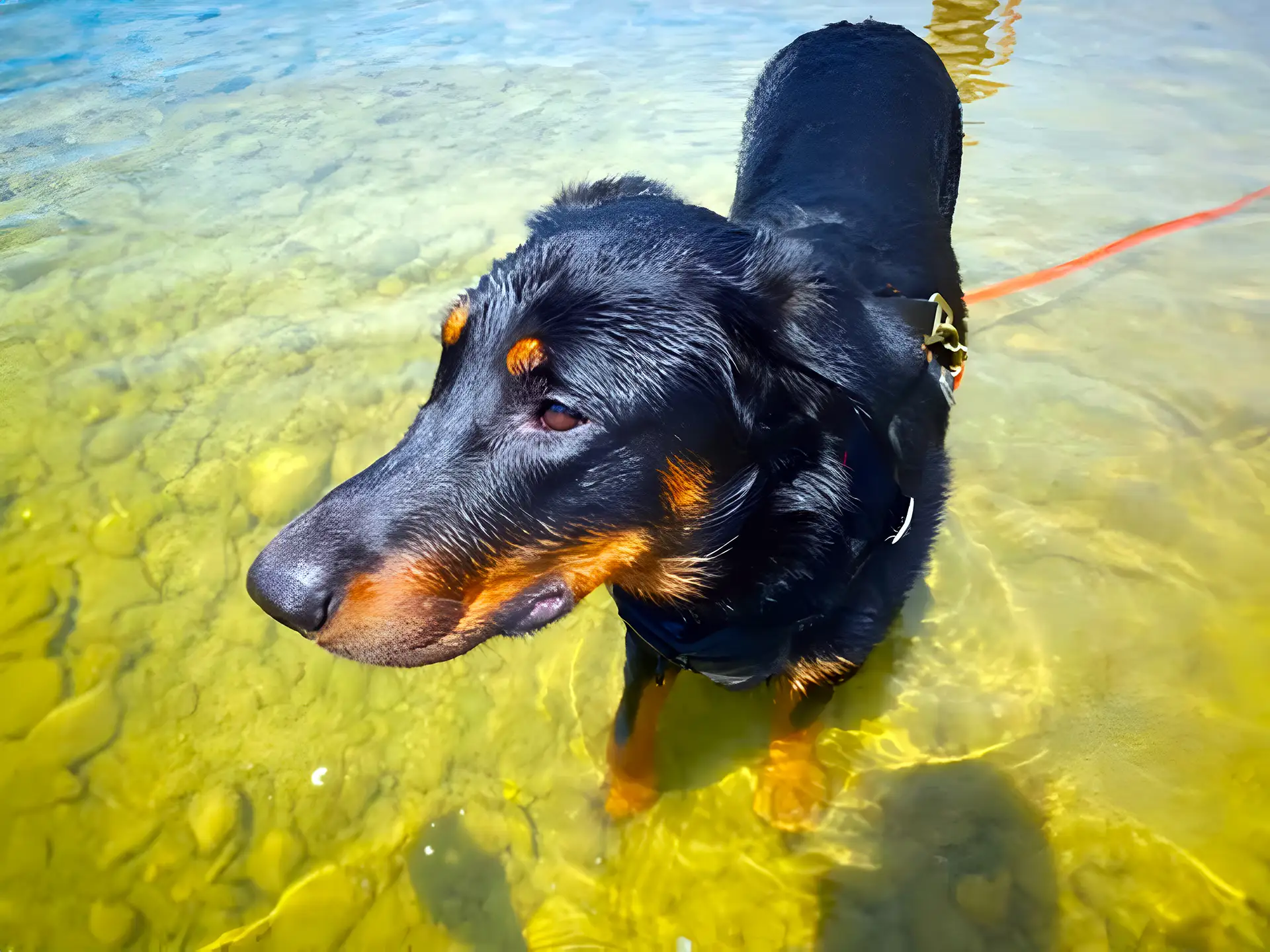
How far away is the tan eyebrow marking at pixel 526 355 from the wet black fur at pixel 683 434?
0.8 inches

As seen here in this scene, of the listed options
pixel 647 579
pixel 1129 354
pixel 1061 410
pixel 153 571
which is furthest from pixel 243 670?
pixel 1129 354

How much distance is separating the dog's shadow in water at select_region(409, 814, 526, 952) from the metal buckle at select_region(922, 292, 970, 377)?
217 centimetres

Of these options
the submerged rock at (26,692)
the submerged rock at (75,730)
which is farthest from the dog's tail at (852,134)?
the submerged rock at (26,692)

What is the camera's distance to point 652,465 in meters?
1.71

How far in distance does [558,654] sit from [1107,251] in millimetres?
4318

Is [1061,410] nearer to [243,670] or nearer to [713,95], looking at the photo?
[243,670]

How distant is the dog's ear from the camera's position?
177cm

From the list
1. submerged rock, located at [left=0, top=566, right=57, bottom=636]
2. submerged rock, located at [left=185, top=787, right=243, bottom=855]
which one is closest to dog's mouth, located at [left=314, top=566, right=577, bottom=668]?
submerged rock, located at [left=185, top=787, right=243, bottom=855]

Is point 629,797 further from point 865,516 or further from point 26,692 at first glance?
point 26,692

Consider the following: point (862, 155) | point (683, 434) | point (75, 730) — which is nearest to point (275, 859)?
point (75, 730)

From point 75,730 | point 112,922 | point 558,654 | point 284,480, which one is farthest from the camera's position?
point 284,480

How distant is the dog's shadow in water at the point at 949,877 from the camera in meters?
2.16

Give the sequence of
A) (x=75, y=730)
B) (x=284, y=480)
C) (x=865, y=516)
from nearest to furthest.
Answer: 1. (x=865, y=516)
2. (x=75, y=730)
3. (x=284, y=480)

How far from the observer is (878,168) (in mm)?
2924
